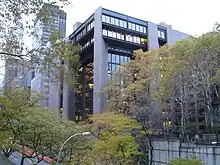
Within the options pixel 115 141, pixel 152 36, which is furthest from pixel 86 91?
pixel 115 141

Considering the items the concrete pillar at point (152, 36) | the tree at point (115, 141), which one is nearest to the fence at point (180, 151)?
the tree at point (115, 141)

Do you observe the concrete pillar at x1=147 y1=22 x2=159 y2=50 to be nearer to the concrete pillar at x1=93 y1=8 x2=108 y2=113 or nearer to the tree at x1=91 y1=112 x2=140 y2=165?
the concrete pillar at x1=93 y1=8 x2=108 y2=113

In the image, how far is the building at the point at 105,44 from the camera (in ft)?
133

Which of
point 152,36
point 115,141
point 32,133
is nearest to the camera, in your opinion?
point 32,133

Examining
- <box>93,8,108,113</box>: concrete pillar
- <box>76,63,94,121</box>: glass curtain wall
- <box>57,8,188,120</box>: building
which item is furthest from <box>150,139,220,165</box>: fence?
<box>76,63,94,121</box>: glass curtain wall

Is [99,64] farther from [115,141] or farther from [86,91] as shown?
[115,141]

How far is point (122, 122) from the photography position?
27.2m

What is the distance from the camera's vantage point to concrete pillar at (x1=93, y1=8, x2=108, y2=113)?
3897cm

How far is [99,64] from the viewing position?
40.9 metres

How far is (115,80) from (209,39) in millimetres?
14807

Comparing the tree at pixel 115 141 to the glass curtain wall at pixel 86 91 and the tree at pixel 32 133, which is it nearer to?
the tree at pixel 32 133

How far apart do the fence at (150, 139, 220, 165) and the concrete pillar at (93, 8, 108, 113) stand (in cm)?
1120

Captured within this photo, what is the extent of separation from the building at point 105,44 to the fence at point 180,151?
11.0 meters

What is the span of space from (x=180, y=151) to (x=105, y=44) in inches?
795
